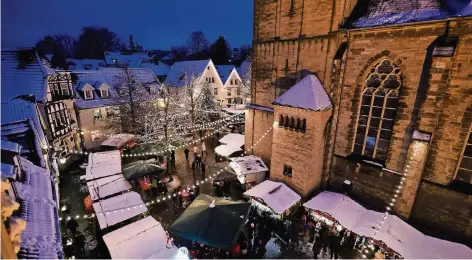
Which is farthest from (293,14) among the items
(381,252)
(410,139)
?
(381,252)

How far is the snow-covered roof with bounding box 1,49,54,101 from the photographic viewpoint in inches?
645

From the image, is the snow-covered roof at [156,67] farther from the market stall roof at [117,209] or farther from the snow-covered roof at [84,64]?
the market stall roof at [117,209]

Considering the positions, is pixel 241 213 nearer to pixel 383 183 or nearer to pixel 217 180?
pixel 217 180

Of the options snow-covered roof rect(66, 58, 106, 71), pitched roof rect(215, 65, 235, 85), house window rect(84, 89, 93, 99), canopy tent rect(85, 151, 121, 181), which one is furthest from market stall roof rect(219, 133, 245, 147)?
snow-covered roof rect(66, 58, 106, 71)

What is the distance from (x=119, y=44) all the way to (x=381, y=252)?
91.9 m

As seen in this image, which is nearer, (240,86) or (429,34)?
(429,34)

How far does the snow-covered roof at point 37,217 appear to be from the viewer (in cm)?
517

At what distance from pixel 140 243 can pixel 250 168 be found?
8.81 metres

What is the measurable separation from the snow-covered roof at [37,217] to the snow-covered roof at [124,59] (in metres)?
42.9

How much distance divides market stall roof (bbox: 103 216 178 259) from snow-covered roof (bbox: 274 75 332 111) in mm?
9547

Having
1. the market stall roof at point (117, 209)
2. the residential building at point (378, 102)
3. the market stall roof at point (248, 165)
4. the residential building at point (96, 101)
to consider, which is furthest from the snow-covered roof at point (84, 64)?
the residential building at point (378, 102)

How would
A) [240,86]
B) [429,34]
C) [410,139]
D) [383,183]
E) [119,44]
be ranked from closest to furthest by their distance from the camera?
[429,34]
[410,139]
[383,183]
[240,86]
[119,44]

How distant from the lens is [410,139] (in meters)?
11.3

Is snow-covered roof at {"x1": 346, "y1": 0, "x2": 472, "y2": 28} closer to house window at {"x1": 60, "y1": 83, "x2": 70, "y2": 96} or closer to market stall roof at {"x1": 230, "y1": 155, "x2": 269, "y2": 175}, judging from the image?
market stall roof at {"x1": 230, "y1": 155, "x2": 269, "y2": 175}
